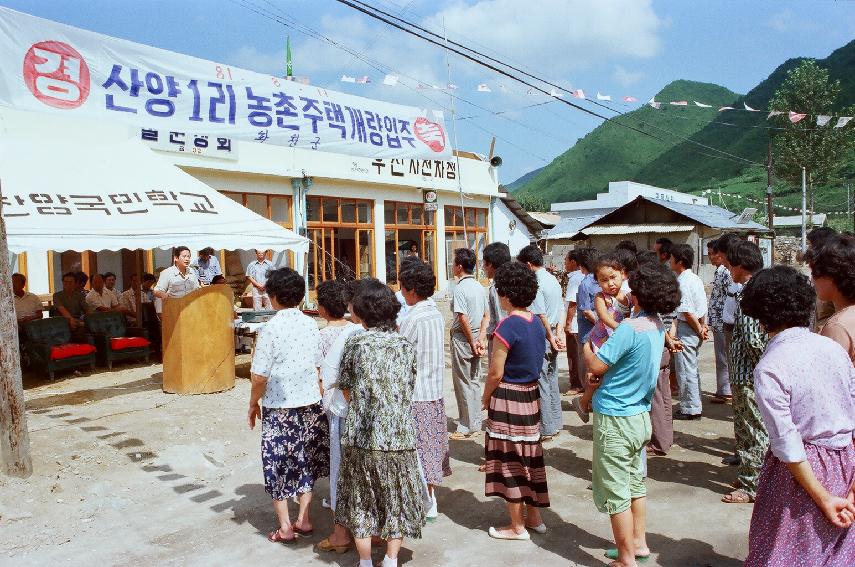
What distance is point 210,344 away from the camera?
296 inches

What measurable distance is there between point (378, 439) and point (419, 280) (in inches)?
45.8

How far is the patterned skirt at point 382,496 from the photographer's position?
10.5ft

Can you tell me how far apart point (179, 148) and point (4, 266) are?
860cm

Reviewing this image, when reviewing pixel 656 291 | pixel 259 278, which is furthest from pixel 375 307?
pixel 259 278

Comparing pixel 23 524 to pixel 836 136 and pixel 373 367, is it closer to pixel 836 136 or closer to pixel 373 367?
pixel 373 367

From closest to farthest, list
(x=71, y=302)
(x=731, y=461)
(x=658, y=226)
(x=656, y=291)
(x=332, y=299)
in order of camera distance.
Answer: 1. (x=656, y=291)
2. (x=332, y=299)
3. (x=731, y=461)
4. (x=71, y=302)
5. (x=658, y=226)

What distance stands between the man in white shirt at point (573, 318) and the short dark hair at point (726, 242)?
1.40 m

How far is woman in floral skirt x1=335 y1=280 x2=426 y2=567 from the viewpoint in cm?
320

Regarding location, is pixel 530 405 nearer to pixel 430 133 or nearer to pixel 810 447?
pixel 810 447

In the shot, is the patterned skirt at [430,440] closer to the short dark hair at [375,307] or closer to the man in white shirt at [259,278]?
the short dark hair at [375,307]

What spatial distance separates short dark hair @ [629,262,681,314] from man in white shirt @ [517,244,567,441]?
6.48 feet

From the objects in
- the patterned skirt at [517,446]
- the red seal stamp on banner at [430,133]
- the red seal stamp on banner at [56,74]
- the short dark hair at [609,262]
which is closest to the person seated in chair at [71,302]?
the red seal stamp on banner at [56,74]

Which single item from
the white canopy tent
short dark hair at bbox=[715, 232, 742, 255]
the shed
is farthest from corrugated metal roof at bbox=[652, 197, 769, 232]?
short dark hair at bbox=[715, 232, 742, 255]

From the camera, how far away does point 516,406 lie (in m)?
3.60
